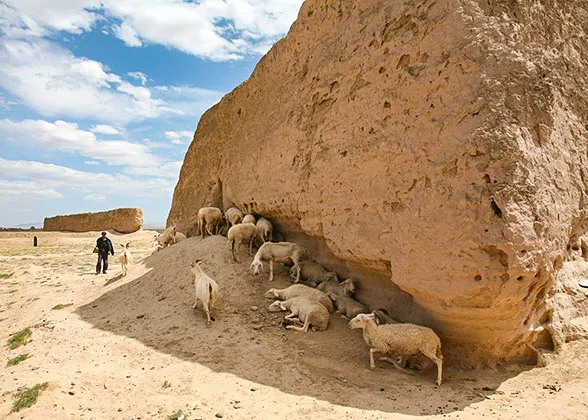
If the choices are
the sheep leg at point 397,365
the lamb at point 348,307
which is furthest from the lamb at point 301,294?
the sheep leg at point 397,365

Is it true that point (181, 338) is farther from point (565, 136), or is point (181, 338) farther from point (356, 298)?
point (565, 136)

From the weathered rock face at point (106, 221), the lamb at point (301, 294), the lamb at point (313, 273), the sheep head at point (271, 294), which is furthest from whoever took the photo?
the weathered rock face at point (106, 221)

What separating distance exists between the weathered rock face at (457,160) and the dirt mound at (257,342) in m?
0.93

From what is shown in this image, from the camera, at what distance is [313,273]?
8195 mm

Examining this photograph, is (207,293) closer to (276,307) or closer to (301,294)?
(276,307)

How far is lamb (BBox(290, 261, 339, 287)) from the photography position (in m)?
7.95

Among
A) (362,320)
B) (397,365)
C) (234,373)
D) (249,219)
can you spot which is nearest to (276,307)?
(362,320)

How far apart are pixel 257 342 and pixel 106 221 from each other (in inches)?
1069

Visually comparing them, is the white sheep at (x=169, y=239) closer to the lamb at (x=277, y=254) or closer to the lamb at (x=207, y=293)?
the lamb at (x=277, y=254)

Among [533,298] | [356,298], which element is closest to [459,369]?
[533,298]

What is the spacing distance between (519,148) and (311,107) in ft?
14.1

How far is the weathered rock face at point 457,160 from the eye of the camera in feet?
15.8

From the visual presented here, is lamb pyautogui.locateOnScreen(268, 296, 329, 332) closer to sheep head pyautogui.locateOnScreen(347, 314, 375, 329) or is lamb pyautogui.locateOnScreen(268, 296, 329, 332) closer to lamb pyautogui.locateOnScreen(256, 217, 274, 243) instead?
sheep head pyautogui.locateOnScreen(347, 314, 375, 329)

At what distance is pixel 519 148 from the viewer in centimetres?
478
